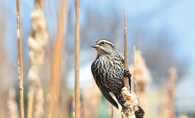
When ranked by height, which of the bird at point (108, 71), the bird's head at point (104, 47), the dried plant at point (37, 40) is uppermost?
the bird's head at point (104, 47)

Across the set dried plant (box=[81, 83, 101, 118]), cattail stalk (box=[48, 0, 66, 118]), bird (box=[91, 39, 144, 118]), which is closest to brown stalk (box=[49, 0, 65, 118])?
cattail stalk (box=[48, 0, 66, 118])

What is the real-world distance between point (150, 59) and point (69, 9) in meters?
11.3

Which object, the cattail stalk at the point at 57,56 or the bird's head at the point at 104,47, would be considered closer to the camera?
the cattail stalk at the point at 57,56

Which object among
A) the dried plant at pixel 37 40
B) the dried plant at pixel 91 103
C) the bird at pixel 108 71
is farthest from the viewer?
the dried plant at pixel 91 103

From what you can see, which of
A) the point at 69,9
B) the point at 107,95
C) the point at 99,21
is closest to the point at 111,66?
the point at 107,95

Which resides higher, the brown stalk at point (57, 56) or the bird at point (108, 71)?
the bird at point (108, 71)

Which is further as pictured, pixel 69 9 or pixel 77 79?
pixel 69 9

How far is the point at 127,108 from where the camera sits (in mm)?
968

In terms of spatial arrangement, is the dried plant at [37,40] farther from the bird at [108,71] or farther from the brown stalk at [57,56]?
the bird at [108,71]

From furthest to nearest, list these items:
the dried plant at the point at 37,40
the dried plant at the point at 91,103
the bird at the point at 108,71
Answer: the dried plant at the point at 91,103, the bird at the point at 108,71, the dried plant at the point at 37,40

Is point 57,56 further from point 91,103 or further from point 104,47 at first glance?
point 91,103

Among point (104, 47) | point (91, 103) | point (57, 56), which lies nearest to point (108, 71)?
point (104, 47)

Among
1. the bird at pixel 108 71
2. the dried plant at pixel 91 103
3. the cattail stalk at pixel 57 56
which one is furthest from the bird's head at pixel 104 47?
the cattail stalk at pixel 57 56

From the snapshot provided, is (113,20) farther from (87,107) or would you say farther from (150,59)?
(87,107)
